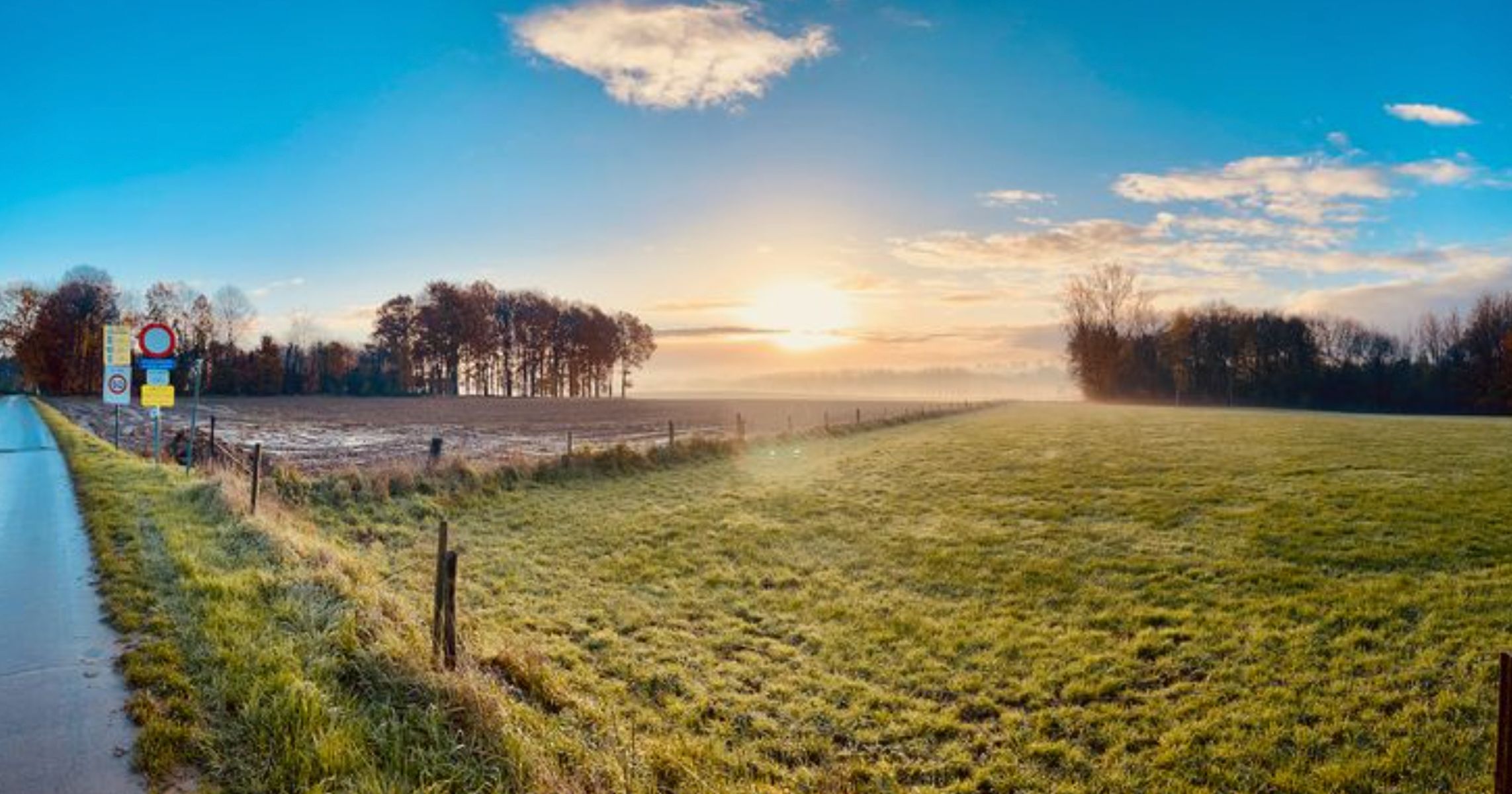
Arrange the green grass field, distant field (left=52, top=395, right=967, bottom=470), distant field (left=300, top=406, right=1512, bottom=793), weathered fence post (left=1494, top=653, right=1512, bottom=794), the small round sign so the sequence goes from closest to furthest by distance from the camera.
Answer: weathered fence post (left=1494, top=653, right=1512, bottom=794), the green grass field, distant field (left=300, top=406, right=1512, bottom=793), the small round sign, distant field (left=52, top=395, right=967, bottom=470)

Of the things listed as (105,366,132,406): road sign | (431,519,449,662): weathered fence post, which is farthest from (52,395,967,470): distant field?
(431,519,449,662): weathered fence post

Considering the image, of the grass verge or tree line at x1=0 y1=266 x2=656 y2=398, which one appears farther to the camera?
tree line at x1=0 y1=266 x2=656 y2=398

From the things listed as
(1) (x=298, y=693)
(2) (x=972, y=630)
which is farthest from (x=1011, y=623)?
(1) (x=298, y=693)

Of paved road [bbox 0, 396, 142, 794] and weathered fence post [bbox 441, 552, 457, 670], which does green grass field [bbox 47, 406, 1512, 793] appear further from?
paved road [bbox 0, 396, 142, 794]

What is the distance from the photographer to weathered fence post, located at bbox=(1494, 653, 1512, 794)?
357 centimetres

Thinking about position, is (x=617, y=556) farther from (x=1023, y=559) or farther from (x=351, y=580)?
(x=1023, y=559)

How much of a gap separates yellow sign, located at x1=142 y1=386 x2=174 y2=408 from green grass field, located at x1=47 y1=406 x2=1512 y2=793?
554 cm

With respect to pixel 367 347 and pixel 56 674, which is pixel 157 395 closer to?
pixel 56 674

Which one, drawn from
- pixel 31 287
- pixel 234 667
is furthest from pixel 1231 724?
pixel 31 287

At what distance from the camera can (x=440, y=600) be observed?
25.2 ft

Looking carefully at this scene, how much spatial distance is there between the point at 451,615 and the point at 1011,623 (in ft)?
25.7

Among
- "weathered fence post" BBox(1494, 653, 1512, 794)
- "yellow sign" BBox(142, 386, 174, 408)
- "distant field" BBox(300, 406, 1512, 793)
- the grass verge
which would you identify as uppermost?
"yellow sign" BBox(142, 386, 174, 408)

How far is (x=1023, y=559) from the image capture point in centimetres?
1430

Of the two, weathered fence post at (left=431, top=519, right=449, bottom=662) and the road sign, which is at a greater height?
the road sign
